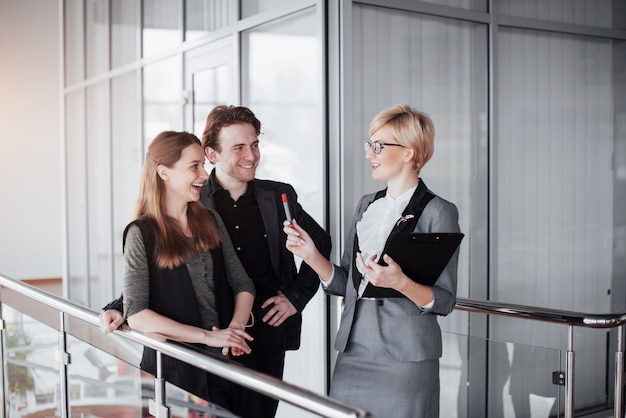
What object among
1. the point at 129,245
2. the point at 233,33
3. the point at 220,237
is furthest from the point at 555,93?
the point at 129,245

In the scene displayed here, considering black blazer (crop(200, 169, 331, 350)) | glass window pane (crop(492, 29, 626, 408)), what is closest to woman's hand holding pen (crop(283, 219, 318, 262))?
black blazer (crop(200, 169, 331, 350))

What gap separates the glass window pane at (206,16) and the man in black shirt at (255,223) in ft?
5.94

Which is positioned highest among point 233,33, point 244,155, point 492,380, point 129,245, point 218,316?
point 233,33

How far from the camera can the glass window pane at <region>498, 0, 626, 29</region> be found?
4.18m

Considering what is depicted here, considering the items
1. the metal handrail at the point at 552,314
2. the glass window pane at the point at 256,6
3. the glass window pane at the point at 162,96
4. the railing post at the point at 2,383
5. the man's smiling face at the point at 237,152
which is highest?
the glass window pane at the point at 256,6

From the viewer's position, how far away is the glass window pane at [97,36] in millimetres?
6855

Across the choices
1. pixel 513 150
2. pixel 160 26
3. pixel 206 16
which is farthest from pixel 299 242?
pixel 160 26

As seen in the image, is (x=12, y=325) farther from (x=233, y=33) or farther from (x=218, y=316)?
(x=233, y=33)

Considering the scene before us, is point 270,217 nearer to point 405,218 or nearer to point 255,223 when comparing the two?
point 255,223

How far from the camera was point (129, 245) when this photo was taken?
2.32m

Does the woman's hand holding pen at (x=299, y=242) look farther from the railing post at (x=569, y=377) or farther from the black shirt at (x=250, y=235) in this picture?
the railing post at (x=569, y=377)

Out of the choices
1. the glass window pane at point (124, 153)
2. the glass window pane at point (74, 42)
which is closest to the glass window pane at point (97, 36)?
the glass window pane at point (74, 42)

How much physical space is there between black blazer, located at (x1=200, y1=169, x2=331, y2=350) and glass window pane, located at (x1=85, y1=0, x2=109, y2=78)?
14.3 feet

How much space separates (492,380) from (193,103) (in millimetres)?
2754
